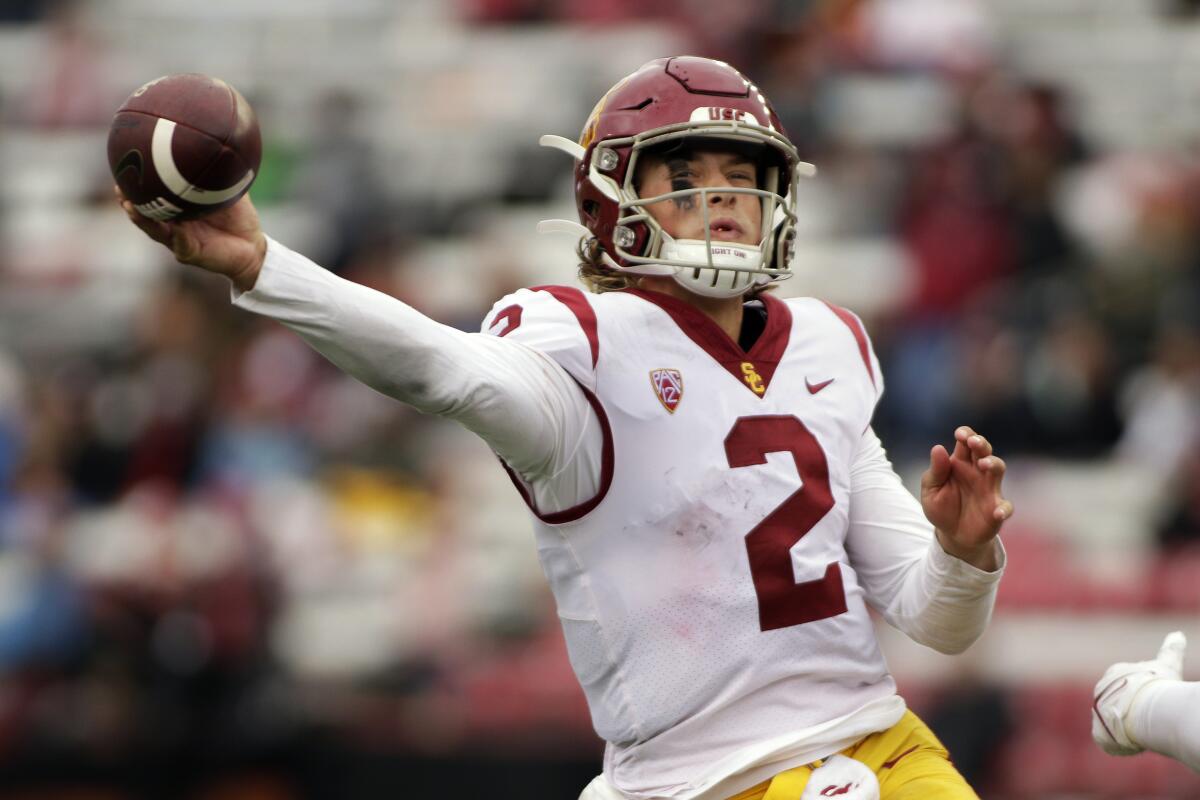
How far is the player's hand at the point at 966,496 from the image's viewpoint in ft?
11.4

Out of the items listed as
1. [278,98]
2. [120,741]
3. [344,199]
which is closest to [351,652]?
[120,741]

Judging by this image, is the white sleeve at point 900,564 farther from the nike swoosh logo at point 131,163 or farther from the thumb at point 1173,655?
the nike swoosh logo at point 131,163

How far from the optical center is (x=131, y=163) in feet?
10.1

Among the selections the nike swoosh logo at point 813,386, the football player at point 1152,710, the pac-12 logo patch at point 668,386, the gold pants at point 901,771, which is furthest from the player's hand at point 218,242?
the football player at point 1152,710

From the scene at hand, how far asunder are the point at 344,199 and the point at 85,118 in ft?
7.54

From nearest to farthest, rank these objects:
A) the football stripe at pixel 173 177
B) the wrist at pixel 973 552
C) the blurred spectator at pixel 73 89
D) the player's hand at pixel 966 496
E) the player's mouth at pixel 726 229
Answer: the football stripe at pixel 173 177 < the player's hand at pixel 966 496 < the wrist at pixel 973 552 < the player's mouth at pixel 726 229 < the blurred spectator at pixel 73 89

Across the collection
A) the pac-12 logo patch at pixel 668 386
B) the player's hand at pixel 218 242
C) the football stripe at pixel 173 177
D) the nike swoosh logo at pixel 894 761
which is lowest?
the nike swoosh logo at pixel 894 761

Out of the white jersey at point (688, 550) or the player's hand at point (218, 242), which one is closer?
the player's hand at point (218, 242)

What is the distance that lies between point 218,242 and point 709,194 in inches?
42.0

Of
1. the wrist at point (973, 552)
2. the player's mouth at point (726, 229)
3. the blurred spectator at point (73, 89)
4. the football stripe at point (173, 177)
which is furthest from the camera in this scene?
the blurred spectator at point (73, 89)

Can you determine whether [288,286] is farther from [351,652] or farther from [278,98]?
[278,98]

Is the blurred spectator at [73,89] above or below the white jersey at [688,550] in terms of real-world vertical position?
above

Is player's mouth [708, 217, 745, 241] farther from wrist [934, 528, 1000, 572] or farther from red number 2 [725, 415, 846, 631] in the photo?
wrist [934, 528, 1000, 572]

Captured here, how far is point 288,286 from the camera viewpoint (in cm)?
309
